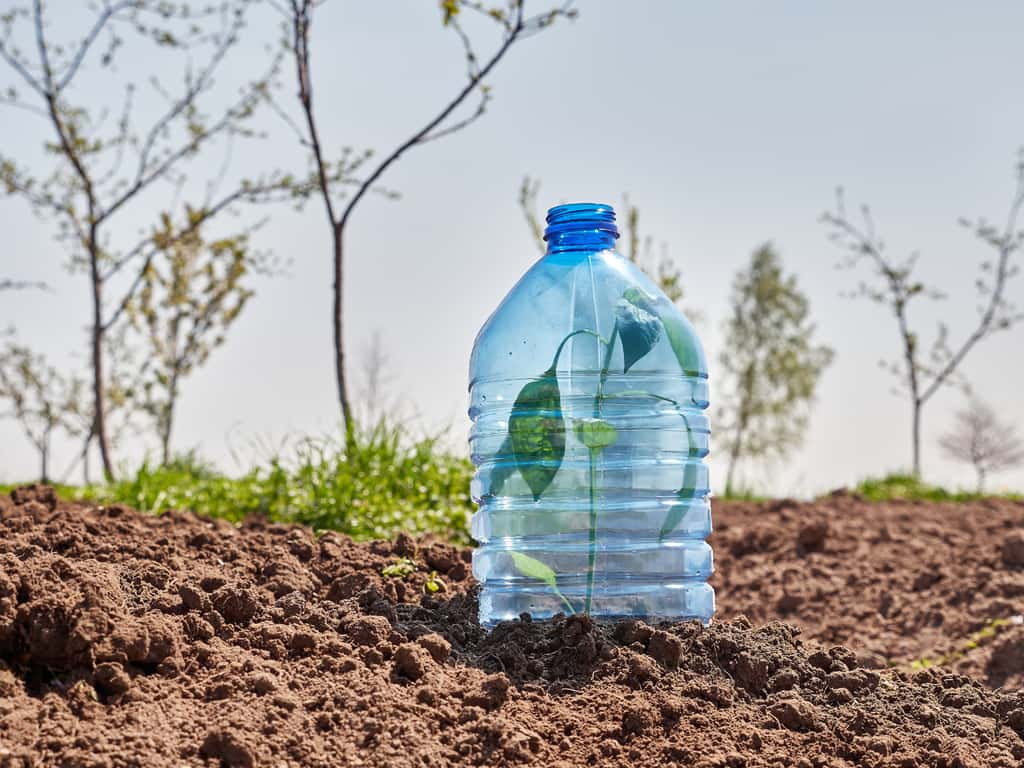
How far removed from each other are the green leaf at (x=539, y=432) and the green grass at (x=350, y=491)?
244 centimetres

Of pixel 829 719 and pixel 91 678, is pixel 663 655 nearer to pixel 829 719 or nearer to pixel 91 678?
pixel 829 719

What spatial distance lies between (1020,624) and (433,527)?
3.36m

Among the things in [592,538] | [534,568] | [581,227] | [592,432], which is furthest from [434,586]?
[581,227]

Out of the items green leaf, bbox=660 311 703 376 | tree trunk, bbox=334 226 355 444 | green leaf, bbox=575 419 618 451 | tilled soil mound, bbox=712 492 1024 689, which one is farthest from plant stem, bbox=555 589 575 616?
tree trunk, bbox=334 226 355 444

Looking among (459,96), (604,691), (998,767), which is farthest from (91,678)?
(459,96)

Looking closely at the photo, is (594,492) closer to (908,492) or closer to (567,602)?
(567,602)

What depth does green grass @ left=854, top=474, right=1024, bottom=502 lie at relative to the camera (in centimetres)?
1079

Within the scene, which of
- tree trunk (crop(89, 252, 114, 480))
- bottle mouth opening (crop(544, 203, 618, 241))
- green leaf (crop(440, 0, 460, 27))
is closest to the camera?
bottle mouth opening (crop(544, 203, 618, 241))

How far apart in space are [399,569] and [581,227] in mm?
1467

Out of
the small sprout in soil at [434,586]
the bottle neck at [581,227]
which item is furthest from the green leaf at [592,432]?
the small sprout in soil at [434,586]

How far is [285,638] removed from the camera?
10.1 ft

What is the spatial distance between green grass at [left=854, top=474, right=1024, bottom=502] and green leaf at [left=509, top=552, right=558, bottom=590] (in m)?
7.02

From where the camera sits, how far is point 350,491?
6523mm

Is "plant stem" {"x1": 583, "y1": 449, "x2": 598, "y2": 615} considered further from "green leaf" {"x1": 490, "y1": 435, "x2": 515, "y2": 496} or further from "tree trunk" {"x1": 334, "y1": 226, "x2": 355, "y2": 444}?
"tree trunk" {"x1": 334, "y1": 226, "x2": 355, "y2": 444}
